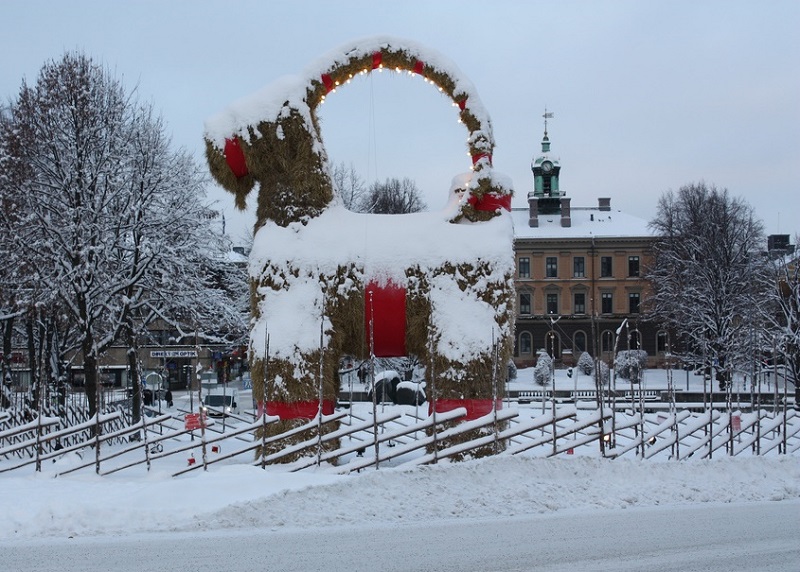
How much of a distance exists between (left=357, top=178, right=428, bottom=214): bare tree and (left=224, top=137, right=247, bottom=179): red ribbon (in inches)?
732

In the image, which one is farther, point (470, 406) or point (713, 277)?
point (713, 277)

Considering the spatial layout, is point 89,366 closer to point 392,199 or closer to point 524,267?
point 392,199

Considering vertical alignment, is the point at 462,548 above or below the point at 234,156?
below

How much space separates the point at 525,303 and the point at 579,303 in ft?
12.1

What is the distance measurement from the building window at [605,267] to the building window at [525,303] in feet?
16.9

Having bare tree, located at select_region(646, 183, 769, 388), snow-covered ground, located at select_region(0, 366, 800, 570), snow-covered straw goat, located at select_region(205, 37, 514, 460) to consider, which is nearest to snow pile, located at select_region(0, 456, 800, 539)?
snow-covered ground, located at select_region(0, 366, 800, 570)

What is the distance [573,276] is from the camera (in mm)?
54812

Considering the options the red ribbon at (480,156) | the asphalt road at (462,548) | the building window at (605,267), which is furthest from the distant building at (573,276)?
the asphalt road at (462,548)

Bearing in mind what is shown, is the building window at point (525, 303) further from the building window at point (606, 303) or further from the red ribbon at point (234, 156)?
the red ribbon at point (234, 156)

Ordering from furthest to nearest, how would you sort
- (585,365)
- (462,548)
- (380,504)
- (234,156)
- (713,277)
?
(585,365) → (713,277) → (234,156) → (380,504) → (462,548)

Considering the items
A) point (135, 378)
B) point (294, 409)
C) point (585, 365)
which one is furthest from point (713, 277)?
point (294, 409)

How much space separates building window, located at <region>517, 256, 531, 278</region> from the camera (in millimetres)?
55031

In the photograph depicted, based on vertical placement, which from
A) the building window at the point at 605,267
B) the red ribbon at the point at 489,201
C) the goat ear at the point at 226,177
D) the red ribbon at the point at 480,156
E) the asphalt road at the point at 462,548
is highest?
the building window at the point at 605,267

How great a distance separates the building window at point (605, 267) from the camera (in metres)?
54.5
